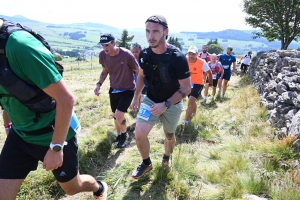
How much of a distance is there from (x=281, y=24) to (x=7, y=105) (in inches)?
1033

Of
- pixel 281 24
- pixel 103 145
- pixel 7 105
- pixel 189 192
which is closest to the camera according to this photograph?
pixel 7 105

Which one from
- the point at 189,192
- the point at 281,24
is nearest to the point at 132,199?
the point at 189,192

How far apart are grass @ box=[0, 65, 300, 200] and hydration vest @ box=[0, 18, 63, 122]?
1.93 meters

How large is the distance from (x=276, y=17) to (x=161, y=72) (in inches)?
947

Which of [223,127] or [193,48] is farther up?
[193,48]

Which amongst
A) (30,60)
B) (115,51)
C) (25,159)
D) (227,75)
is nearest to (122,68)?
(115,51)

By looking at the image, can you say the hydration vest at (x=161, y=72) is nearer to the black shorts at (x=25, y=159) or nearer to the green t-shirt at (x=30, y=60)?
the black shorts at (x=25, y=159)

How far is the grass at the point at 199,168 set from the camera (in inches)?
131

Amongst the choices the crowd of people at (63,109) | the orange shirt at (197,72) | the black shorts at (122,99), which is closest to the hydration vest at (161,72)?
the crowd of people at (63,109)

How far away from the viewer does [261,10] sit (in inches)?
922

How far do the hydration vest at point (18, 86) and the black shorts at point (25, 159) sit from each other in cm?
46

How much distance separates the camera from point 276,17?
2281cm

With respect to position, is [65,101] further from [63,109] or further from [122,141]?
[122,141]

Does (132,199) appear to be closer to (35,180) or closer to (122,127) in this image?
(35,180)
